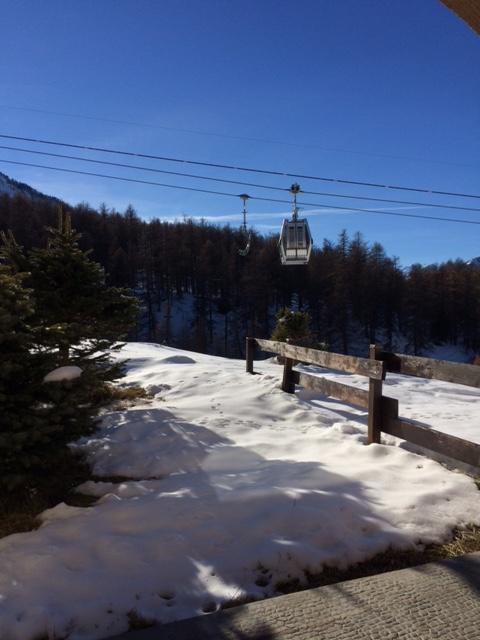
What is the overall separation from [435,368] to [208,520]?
2.49 meters

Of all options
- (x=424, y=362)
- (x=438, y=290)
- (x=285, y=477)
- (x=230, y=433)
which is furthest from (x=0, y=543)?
(x=438, y=290)

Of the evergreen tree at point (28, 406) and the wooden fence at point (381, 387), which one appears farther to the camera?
the wooden fence at point (381, 387)

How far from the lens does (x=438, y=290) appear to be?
2660 inches

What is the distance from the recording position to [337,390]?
5.65 metres

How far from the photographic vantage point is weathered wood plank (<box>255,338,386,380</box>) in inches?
188

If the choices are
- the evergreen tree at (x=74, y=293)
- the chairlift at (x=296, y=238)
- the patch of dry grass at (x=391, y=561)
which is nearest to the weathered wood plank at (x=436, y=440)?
the patch of dry grass at (x=391, y=561)

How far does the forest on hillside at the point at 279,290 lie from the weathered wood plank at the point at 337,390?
5207cm

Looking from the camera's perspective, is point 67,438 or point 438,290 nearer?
point 67,438

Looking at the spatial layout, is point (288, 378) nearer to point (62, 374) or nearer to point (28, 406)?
point (62, 374)

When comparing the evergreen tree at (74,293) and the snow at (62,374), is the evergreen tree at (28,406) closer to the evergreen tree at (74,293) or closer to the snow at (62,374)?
the snow at (62,374)

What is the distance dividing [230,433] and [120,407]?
2.15 metres

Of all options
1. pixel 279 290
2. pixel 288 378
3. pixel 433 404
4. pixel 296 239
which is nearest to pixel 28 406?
pixel 288 378

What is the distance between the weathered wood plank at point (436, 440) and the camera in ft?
11.9

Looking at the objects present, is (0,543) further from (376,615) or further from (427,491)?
(427,491)
